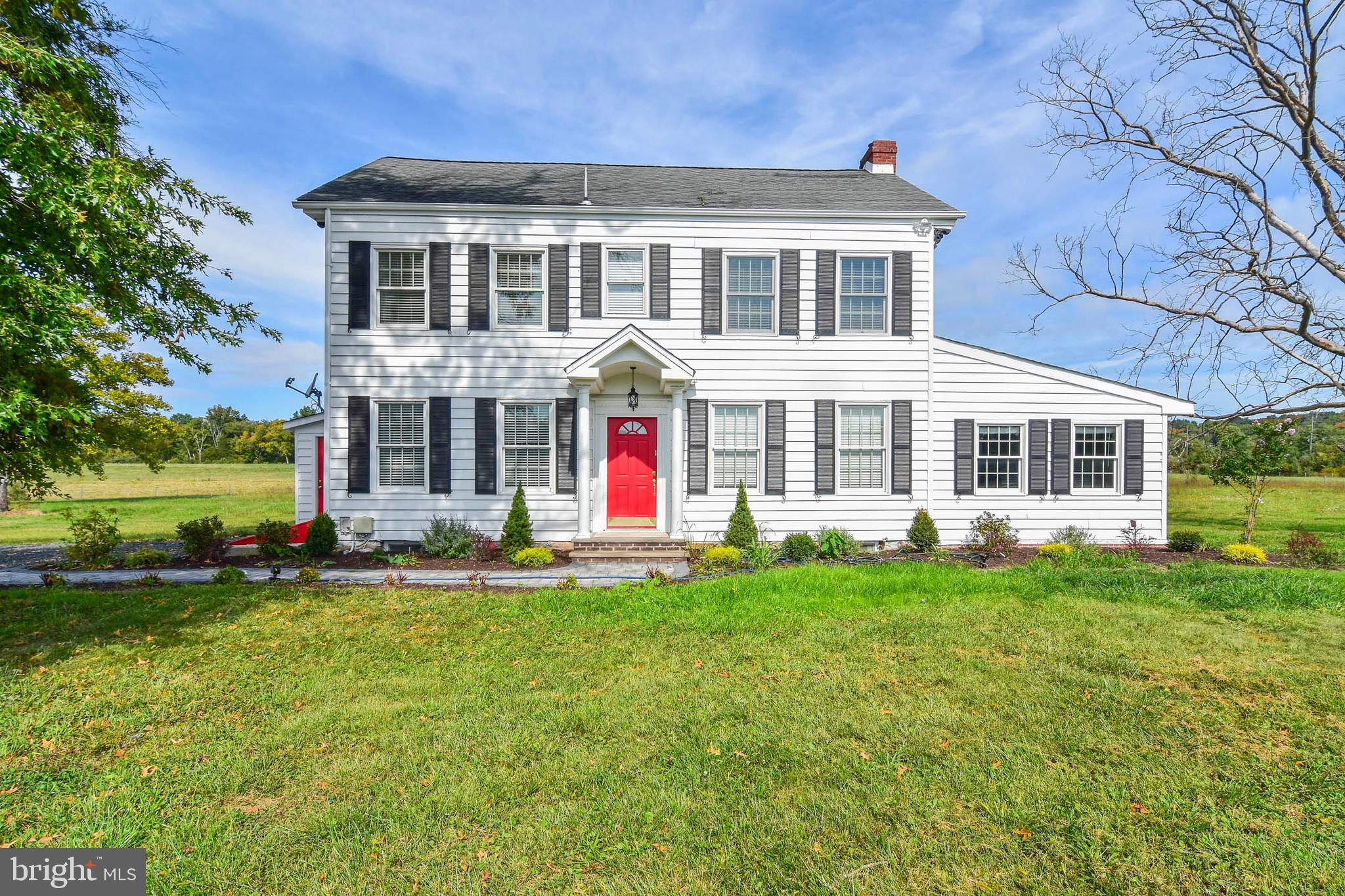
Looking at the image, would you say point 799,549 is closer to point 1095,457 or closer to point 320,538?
point 1095,457

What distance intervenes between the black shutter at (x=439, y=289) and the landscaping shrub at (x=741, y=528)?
6925 mm

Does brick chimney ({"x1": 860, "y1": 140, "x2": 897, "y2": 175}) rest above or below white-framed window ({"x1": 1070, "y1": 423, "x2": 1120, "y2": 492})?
above

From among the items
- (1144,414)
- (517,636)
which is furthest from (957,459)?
(517,636)

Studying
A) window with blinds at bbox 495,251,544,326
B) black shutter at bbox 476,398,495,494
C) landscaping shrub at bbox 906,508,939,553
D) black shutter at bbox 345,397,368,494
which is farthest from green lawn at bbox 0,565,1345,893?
window with blinds at bbox 495,251,544,326

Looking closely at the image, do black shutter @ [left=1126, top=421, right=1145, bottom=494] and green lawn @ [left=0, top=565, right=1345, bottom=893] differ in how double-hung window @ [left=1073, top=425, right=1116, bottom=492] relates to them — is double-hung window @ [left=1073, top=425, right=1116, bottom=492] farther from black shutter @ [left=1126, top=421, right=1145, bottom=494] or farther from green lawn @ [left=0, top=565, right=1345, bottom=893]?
green lawn @ [left=0, top=565, right=1345, bottom=893]

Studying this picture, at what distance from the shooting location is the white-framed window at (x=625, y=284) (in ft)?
38.7

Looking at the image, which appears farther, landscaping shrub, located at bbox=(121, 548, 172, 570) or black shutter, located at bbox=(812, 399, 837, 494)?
black shutter, located at bbox=(812, 399, 837, 494)

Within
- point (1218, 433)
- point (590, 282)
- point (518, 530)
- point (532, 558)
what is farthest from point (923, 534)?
point (590, 282)

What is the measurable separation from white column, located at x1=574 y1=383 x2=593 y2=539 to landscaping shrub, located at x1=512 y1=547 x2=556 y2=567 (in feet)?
3.51

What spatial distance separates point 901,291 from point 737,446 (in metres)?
4.70

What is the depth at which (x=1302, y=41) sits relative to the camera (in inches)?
339

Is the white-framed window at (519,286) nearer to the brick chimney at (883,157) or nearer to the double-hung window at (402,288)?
the double-hung window at (402,288)

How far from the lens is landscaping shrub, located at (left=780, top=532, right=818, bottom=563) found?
34.3 ft

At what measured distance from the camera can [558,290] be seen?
11.7 meters
